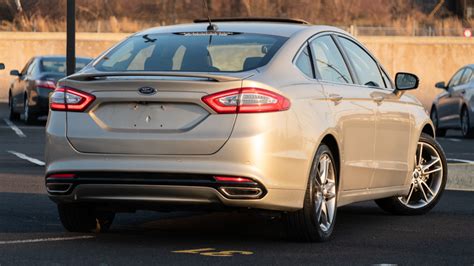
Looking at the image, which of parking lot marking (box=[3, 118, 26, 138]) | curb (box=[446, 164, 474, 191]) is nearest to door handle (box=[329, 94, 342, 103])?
curb (box=[446, 164, 474, 191])

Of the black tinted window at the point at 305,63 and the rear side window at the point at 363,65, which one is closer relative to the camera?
the black tinted window at the point at 305,63

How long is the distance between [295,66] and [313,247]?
4.19 feet

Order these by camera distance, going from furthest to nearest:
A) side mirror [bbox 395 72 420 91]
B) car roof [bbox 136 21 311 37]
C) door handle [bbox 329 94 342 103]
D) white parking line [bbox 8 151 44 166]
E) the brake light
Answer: the brake light → white parking line [bbox 8 151 44 166] → side mirror [bbox 395 72 420 91] → car roof [bbox 136 21 311 37] → door handle [bbox 329 94 342 103]

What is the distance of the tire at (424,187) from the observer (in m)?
11.9

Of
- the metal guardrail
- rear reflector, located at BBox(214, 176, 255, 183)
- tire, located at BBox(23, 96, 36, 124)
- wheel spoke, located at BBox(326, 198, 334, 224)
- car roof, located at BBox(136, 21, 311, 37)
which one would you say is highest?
car roof, located at BBox(136, 21, 311, 37)

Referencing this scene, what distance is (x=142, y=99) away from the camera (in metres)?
9.03

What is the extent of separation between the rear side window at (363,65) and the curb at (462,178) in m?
3.52

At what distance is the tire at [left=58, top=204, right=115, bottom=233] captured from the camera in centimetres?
978

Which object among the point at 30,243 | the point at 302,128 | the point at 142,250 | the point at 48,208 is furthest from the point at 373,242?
the point at 48,208

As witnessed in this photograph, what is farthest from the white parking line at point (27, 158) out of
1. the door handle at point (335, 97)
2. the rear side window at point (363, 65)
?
the door handle at point (335, 97)

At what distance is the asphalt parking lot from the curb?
1.69 metres

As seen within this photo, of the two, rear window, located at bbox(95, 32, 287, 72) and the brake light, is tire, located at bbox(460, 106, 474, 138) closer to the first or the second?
the brake light

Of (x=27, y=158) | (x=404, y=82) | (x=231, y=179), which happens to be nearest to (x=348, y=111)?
(x=404, y=82)

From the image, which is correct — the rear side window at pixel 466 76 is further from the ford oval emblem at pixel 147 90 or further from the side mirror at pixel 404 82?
the ford oval emblem at pixel 147 90
